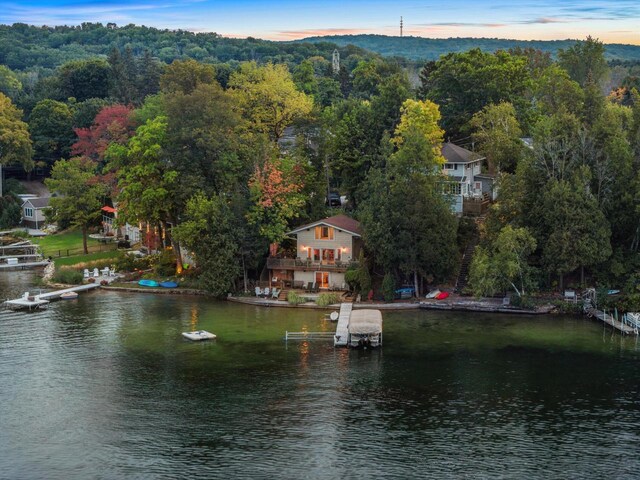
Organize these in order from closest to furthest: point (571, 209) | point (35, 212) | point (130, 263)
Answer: point (571, 209), point (130, 263), point (35, 212)

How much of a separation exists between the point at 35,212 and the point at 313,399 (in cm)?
6965

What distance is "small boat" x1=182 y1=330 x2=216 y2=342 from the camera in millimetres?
55906

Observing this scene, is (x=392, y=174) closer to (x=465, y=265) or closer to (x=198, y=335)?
(x=465, y=265)

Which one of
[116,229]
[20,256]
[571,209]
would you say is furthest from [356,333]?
[20,256]

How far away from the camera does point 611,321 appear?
193 feet

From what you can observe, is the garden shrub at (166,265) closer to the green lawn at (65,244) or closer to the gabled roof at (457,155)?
the green lawn at (65,244)

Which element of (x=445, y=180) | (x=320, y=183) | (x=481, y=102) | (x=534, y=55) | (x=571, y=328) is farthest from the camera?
(x=534, y=55)

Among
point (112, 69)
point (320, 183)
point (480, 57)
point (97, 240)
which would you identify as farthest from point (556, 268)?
point (112, 69)

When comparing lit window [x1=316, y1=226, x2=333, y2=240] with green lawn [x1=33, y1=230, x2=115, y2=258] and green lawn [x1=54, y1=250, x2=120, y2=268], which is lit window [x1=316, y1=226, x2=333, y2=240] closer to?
green lawn [x1=54, y1=250, x2=120, y2=268]

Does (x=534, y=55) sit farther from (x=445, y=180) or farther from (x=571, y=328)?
(x=571, y=328)

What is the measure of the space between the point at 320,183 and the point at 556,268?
23.7m

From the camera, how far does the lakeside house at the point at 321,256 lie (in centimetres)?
6888

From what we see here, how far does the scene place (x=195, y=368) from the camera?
165ft

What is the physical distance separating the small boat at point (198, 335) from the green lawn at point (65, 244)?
34.2 metres
